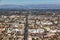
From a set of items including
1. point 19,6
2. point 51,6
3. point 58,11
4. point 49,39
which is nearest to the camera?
point 49,39

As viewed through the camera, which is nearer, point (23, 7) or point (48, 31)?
point (48, 31)

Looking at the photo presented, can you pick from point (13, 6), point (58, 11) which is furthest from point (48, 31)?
point (13, 6)

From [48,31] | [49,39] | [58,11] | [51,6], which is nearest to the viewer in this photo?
[49,39]

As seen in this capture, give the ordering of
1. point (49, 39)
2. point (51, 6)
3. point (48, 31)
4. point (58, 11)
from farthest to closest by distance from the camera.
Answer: point (51, 6)
point (58, 11)
point (48, 31)
point (49, 39)

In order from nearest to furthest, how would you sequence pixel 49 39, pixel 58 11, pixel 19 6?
pixel 49 39 < pixel 58 11 < pixel 19 6

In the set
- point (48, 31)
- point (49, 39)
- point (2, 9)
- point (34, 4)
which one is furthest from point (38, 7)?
point (49, 39)

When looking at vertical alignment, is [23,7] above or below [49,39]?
above

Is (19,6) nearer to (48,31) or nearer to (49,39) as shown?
(48,31)

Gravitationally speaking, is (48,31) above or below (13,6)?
below

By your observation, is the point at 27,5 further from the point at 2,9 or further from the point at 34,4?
the point at 2,9
